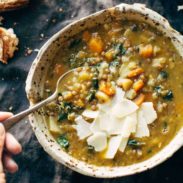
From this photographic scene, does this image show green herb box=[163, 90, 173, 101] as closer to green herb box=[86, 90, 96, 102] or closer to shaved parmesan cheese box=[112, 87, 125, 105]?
shaved parmesan cheese box=[112, 87, 125, 105]

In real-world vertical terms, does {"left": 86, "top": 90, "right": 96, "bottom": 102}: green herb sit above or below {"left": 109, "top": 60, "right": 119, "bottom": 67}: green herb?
below

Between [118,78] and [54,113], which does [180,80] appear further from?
[54,113]

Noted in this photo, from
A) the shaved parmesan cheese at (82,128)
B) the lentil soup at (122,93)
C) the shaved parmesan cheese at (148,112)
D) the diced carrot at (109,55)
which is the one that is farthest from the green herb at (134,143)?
the diced carrot at (109,55)

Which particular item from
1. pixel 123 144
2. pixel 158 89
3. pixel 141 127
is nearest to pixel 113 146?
pixel 123 144

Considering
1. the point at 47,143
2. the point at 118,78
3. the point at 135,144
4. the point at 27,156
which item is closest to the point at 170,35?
the point at 118,78

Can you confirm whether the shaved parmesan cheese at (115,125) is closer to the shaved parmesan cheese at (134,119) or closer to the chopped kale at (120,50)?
the shaved parmesan cheese at (134,119)

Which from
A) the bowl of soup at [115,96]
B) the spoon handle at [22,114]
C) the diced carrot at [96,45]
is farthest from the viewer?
the diced carrot at [96,45]

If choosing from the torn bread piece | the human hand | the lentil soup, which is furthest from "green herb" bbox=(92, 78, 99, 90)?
the torn bread piece
